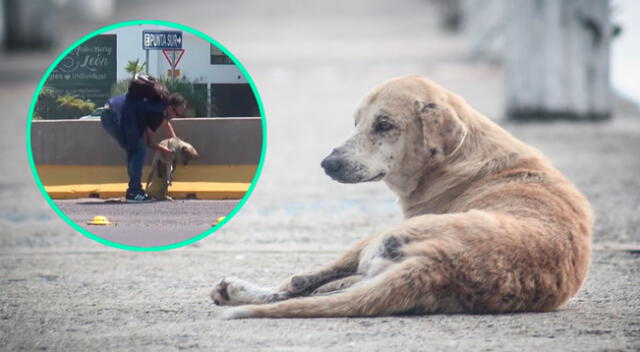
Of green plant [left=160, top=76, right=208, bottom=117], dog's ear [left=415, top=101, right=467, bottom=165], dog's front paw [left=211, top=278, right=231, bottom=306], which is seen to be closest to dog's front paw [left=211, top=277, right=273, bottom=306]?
dog's front paw [left=211, top=278, right=231, bottom=306]

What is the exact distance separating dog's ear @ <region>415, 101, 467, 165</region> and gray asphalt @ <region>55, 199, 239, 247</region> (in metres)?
1.05

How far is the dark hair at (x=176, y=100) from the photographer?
5164 millimetres

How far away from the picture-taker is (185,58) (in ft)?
17.3

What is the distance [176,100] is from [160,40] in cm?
34

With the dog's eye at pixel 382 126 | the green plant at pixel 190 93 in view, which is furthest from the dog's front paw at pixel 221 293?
the dog's eye at pixel 382 126

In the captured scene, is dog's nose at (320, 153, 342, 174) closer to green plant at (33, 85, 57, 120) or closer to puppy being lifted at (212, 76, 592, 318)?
puppy being lifted at (212, 76, 592, 318)

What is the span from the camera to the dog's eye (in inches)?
200

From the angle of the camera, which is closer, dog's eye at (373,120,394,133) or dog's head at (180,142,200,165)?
dog's eye at (373,120,394,133)

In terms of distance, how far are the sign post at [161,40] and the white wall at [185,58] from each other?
18mm

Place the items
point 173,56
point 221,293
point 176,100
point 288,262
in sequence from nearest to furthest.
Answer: point 221,293 → point 176,100 → point 173,56 → point 288,262

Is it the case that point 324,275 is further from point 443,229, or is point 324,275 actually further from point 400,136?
point 400,136

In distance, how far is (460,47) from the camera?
2359 cm

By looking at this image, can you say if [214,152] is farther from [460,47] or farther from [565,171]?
[460,47]

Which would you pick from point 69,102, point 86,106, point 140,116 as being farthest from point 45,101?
point 140,116
